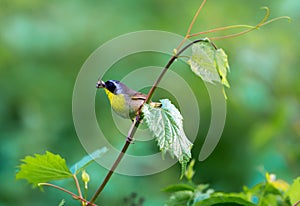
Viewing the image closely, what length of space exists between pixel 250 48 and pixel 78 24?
1.24 m

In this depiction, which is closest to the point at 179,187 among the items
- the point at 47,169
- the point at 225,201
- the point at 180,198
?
the point at 180,198

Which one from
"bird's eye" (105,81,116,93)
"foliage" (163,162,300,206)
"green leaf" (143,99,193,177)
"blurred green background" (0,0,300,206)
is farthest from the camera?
"blurred green background" (0,0,300,206)

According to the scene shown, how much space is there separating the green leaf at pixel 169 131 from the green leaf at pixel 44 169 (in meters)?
0.23

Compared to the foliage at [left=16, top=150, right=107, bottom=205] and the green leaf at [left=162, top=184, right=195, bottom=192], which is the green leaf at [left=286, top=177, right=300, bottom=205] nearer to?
the green leaf at [left=162, top=184, right=195, bottom=192]

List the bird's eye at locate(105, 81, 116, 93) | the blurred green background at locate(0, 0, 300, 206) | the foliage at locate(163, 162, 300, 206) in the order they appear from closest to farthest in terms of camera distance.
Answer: the bird's eye at locate(105, 81, 116, 93)
the foliage at locate(163, 162, 300, 206)
the blurred green background at locate(0, 0, 300, 206)

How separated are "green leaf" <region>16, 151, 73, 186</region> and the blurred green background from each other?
1389 mm

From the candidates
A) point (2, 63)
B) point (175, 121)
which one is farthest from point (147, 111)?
point (2, 63)

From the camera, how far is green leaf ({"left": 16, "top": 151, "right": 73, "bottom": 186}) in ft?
3.54

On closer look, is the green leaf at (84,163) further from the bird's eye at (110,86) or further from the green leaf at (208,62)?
the green leaf at (208,62)

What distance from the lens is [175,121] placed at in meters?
0.93

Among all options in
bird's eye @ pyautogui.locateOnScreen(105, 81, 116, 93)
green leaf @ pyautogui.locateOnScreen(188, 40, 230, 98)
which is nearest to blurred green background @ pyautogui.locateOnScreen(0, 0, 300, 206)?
bird's eye @ pyautogui.locateOnScreen(105, 81, 116, 93)

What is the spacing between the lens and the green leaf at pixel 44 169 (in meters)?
1.08

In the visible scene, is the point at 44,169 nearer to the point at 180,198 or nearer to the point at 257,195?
the point at 180,198

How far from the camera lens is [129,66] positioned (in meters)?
3.62
